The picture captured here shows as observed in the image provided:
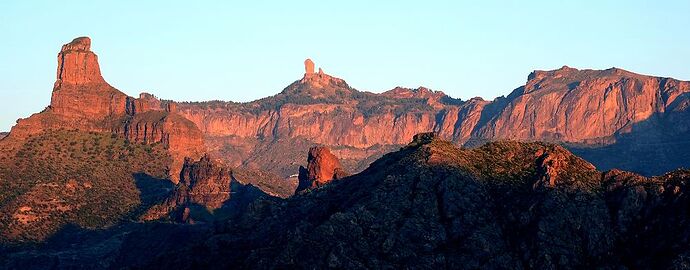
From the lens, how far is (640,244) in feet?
448

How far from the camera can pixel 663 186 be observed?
14288cm

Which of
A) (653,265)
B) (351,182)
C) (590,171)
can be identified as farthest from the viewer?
(351,182)

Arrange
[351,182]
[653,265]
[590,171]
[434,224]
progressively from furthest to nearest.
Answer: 1. [351,182]
2. [590,171]
3. [434,224]
4. [653,265]

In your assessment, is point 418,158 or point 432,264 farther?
point 418,158

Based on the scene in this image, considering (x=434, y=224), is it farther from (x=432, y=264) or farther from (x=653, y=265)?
(x=653, y=265)

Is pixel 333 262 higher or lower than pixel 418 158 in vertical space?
lower

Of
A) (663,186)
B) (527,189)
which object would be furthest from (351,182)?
(663,186)

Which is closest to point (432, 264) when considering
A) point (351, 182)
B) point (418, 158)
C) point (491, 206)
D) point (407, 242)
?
point (407, 242)

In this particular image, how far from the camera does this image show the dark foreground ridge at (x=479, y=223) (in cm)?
13362

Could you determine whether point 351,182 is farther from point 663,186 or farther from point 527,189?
point 663,186

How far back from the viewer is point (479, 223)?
139 m

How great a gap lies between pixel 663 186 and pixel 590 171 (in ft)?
36.7

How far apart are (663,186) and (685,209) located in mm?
5833

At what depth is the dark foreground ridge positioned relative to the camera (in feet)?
438
